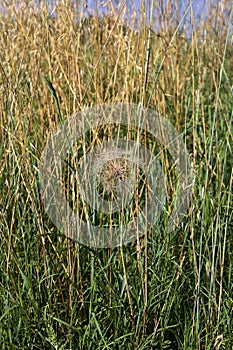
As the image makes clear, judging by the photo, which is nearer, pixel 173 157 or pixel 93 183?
pixel 93 183

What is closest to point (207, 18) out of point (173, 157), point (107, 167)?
point (173, 157)

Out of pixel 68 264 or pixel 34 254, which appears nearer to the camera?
pixel 68 264

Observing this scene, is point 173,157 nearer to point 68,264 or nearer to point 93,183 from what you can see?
point 93,183

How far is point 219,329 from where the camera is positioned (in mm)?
1301

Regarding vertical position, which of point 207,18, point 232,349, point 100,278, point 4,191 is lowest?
point 232,349

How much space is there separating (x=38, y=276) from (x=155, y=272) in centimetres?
28

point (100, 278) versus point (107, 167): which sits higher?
point (107, 167)

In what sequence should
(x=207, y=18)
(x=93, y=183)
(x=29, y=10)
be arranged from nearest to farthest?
(x=93, y=183), (x=29, y=10), (x=207, y=18)

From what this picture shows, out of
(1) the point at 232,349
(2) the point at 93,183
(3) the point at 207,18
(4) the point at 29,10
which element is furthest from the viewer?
(3) the point at 207,18

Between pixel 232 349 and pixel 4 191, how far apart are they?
0.74m

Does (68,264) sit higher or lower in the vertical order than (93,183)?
lower

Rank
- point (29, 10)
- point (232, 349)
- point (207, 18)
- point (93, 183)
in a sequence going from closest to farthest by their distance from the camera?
point (232, 349) < point (93, 183) < point (29, 10) < point (207, 18)

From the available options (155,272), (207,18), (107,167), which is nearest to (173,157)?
(107,167)

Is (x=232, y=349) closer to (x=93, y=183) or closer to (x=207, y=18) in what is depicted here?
(x=93, y=183)
